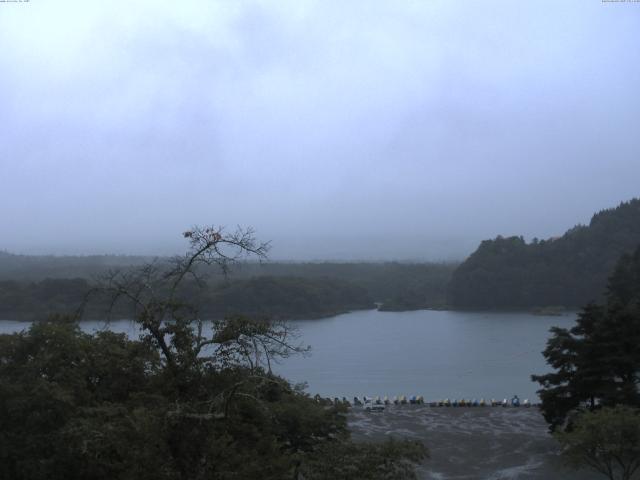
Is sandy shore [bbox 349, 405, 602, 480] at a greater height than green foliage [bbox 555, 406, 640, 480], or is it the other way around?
green foliage [bbox 555, 406, 640, 480]

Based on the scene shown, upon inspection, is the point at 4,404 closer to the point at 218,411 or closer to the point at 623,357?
the point at 218,411

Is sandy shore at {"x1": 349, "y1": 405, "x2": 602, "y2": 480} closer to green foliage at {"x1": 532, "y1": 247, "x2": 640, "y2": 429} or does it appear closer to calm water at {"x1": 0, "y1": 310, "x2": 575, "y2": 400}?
green foliage at {"x1": 532, "y1": 247, "x2": 640, "y2": 429}

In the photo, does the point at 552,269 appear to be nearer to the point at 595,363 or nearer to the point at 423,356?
the point at 423,356

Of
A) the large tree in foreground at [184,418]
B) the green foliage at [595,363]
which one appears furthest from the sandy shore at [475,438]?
the large tree in foreground at [184,418]

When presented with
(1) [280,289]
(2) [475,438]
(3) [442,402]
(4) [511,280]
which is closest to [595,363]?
(2) [475,438]

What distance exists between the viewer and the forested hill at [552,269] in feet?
153

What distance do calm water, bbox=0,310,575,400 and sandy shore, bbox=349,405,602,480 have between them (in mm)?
3250

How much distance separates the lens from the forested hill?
153 feet

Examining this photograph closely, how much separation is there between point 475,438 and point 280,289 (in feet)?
91.6

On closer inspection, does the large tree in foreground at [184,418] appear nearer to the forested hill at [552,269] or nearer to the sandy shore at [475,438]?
the sandy shore at [475,438]

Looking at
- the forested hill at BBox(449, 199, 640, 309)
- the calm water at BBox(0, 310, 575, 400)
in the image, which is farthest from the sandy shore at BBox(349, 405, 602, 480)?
the forested hill at BBox(449, 199, 640, 309)

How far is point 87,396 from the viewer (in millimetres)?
6027

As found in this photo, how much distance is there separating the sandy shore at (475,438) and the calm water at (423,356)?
325cm

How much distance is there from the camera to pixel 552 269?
158ft
